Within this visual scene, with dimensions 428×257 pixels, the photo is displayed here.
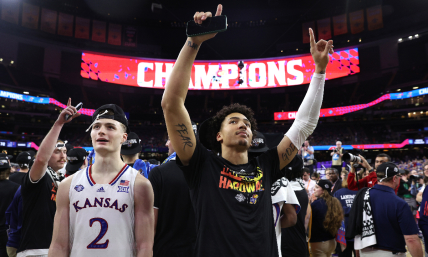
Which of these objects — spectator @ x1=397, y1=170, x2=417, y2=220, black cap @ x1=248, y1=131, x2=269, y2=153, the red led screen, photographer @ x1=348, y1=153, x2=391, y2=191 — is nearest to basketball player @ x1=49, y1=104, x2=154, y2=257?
black cap @ x1=248, y1=131, x2=269, y2=153

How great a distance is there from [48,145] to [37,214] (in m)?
0.99

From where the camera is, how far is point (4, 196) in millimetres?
4480

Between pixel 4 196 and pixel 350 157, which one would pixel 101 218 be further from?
pixel 350 157

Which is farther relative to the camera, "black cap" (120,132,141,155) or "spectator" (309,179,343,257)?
"spectator" (309,179,343,257)

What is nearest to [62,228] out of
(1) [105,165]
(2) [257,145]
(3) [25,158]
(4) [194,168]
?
(1) [105,165]

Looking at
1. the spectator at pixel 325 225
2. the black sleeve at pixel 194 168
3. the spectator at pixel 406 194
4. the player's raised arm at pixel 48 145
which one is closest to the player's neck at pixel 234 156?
the black sleeve at pixel 194 168

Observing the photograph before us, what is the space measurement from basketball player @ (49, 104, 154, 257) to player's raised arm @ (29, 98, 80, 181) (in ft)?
2.10

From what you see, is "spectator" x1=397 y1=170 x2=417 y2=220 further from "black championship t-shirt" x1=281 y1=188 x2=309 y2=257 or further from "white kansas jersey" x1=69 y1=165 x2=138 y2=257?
"white kansas jersey" x1=69 y1=165 x2=138 y2=257

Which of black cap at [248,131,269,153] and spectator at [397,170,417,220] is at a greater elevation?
black cap at [248,131,269,153]

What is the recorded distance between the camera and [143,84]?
32094 millimetres

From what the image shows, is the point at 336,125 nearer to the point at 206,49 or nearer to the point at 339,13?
the point at 339,13

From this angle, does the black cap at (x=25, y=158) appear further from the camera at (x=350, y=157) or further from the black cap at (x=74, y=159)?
the camera at (x=350, y=157)

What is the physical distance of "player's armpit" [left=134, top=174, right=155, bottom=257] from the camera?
7.14ft

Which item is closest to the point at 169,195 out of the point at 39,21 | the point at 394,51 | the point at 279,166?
the point at 279,166
